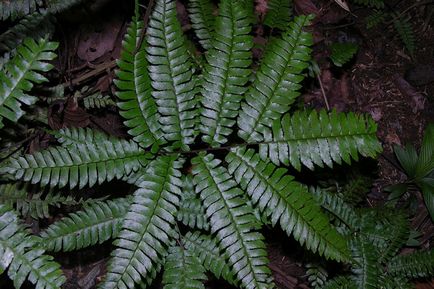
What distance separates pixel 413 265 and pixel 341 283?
71 cm

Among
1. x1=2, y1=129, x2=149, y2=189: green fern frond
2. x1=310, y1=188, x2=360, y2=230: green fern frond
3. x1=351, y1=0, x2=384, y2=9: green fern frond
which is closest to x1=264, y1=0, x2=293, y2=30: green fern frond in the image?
x1=351, y1=0, x2=384, y2=9: green fern frond

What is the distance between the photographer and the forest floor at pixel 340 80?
3861mm

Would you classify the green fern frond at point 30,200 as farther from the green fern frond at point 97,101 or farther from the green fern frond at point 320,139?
the green fern frond at point 320,139

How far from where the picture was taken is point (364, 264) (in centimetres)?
365

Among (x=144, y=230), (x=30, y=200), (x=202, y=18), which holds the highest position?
(x=202, y=18)

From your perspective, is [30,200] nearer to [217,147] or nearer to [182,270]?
[182,270]

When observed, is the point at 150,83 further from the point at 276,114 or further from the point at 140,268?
the point at 140,268

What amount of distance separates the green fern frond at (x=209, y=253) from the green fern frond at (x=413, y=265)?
1.61 metres

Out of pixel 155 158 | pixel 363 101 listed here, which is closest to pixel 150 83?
pixel 155 158

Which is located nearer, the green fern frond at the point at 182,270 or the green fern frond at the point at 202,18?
the green fern frond at the point at 182,270

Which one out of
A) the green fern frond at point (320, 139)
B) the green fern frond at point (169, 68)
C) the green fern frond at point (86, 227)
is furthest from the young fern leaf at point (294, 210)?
the green fern frond at point (86, 227)

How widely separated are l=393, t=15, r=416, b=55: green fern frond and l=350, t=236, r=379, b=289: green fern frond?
2.17 meters

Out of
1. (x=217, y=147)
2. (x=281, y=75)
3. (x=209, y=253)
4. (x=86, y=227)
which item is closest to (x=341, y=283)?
(x=209, y=253)

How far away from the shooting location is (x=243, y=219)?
266 centimetres
